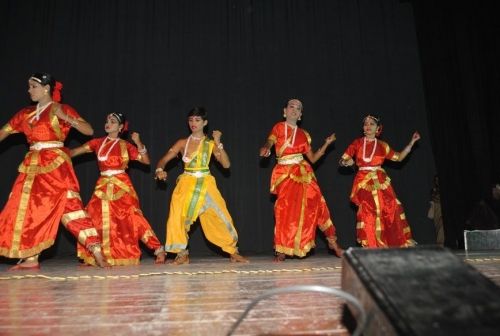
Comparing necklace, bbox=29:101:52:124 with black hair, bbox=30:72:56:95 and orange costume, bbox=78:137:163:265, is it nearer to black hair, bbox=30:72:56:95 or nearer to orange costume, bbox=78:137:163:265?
black hair, bbox=30:72:56:95

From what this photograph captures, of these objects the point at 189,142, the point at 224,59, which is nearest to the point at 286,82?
the point at 224,59

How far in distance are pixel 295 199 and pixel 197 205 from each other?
890 mm

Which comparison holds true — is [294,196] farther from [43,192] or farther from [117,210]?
[43,192]

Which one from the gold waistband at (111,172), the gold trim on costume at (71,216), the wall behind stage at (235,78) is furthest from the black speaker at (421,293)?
the wall behind stage at (235,78)

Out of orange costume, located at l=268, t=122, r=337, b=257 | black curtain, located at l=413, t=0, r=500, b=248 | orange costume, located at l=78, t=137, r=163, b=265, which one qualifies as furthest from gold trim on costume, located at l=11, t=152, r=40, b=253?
black curtain, located at l=413, t=0, r=500, b=248

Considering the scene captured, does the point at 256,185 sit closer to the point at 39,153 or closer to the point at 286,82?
the point at 286,82

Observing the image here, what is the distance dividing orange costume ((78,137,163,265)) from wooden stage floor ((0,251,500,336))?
125 cm

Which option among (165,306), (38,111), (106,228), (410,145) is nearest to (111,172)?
(106,228)

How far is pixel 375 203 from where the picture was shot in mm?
4043

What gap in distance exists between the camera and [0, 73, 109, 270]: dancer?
3.12 meters

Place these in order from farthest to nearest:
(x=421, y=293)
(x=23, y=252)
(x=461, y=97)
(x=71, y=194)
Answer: (x=461, y=97)
(x=71, y=194)
(x=23, y=252)
(x=421, y=293)

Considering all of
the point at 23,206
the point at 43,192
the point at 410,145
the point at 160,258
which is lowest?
the point at 160,258

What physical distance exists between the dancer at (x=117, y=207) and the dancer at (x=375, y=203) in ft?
6.32

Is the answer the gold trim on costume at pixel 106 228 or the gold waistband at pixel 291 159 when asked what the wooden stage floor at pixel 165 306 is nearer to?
the gold trim on costume at pixel 106 228
